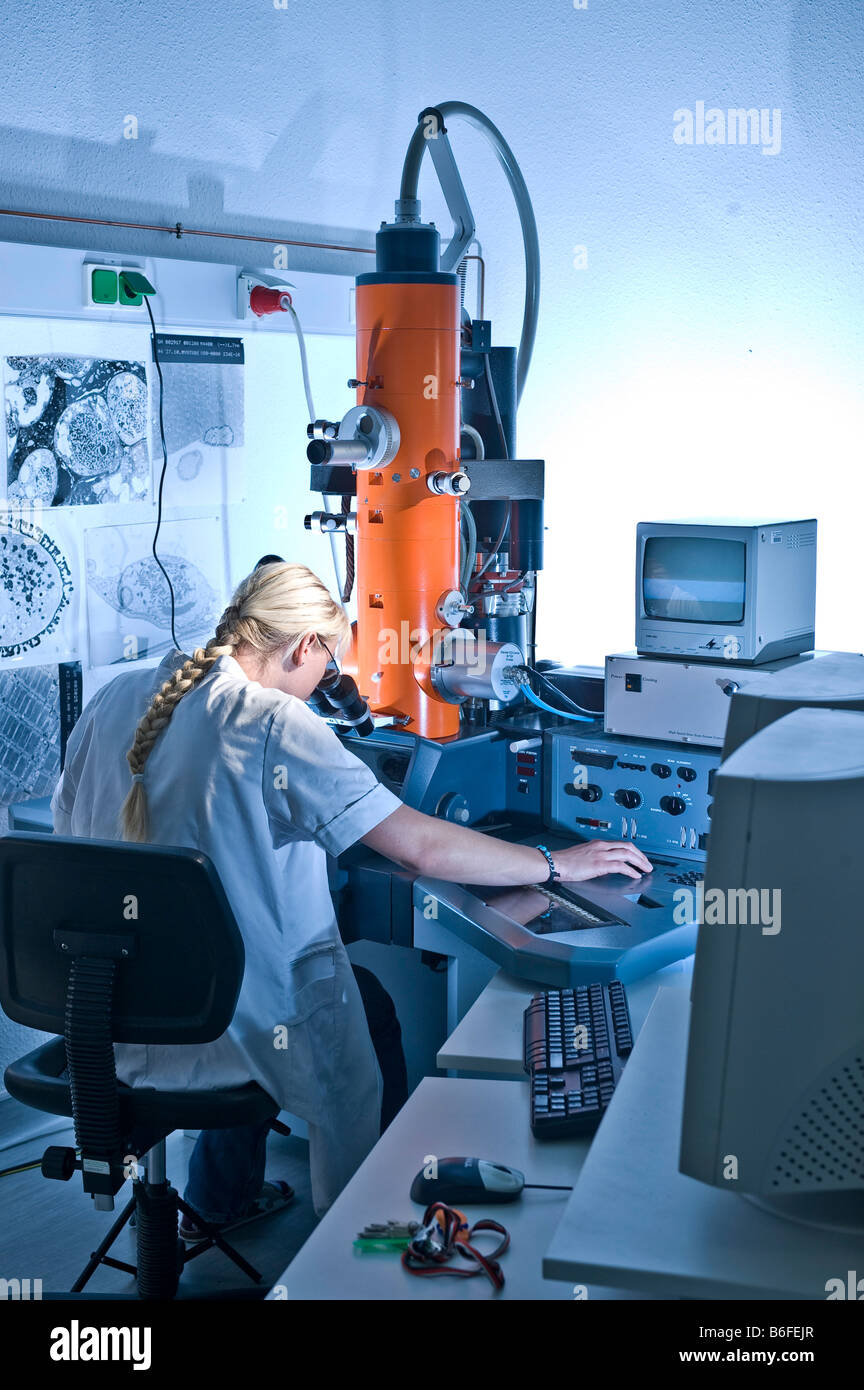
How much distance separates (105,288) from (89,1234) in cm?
174

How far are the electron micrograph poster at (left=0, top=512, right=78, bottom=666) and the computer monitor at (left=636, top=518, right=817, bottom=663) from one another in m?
1.11

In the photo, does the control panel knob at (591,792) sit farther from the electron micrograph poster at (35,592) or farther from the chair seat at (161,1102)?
the electron micrograph poster at (35,592)

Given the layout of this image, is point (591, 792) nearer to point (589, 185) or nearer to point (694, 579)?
point (694, 579)

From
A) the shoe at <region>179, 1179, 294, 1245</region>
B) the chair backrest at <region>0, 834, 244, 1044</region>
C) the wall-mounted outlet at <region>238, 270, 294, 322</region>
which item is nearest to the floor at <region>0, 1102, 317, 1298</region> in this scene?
the shoe at <region>179, 1179, 294, 1245</region>

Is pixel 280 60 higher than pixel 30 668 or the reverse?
higher

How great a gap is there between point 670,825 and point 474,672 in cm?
43

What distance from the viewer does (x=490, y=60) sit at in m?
3.10

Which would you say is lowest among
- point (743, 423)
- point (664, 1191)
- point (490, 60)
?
point (664, 1191)

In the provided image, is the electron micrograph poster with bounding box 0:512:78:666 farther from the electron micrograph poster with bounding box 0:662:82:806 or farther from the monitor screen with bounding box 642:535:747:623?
the monitor screen with bounding box 642:535:747:623

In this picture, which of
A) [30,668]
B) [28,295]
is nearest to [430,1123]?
[30,668]

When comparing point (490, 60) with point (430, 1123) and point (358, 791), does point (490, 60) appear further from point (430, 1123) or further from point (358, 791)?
point (430, 1123)

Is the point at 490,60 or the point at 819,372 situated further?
the point at 490,60

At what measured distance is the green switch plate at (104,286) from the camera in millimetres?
2393

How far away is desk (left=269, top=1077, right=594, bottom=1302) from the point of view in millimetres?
1183
